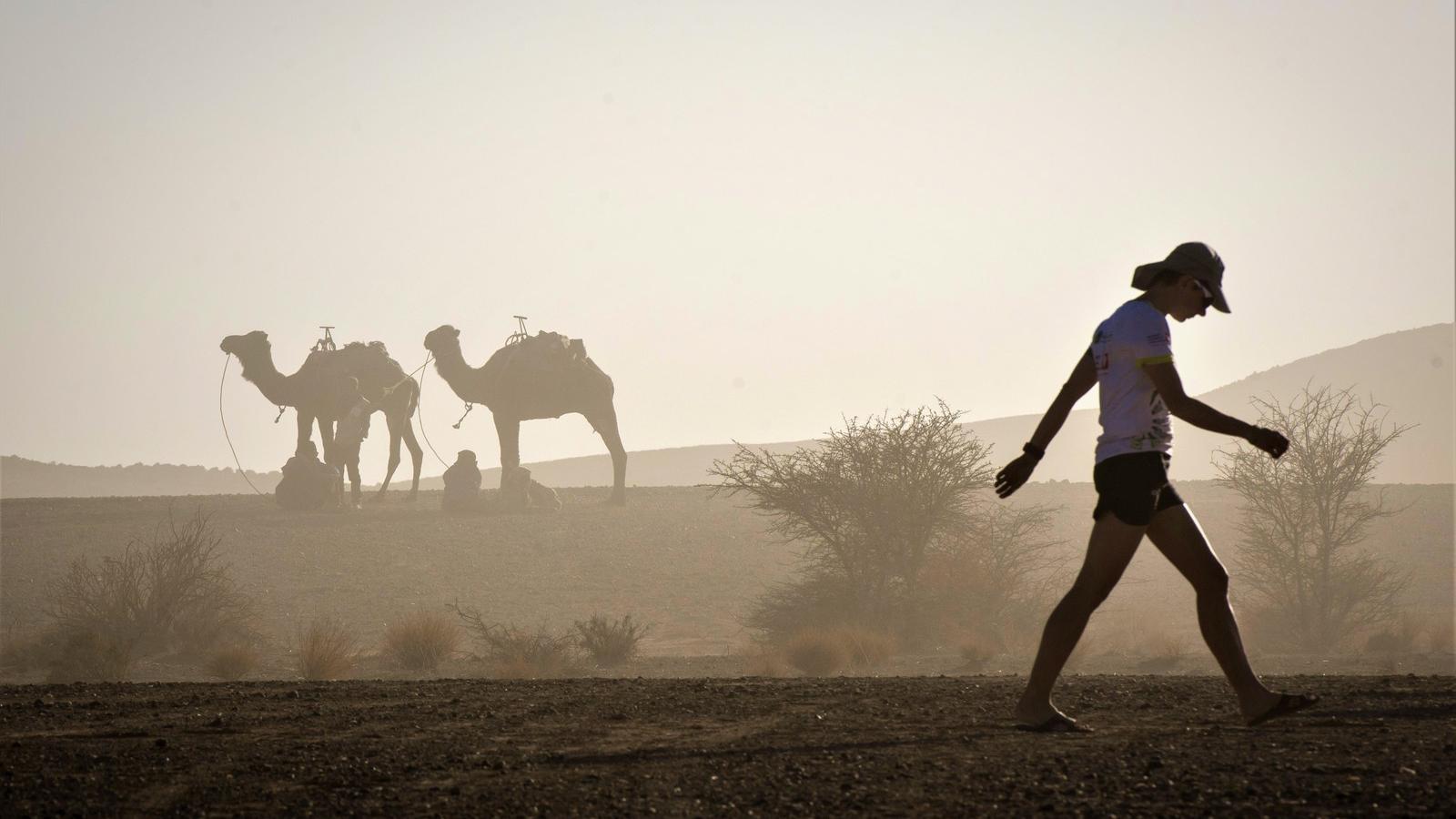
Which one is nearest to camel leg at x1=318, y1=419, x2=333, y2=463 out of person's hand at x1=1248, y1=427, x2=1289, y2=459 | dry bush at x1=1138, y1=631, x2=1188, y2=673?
dry bush at x1=1138, y1=631, x2=1188, y2=673

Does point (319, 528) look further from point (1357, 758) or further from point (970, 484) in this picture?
point (1357, 758)

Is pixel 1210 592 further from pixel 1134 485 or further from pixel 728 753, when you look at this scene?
pixel 728 753

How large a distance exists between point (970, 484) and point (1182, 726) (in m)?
20.8

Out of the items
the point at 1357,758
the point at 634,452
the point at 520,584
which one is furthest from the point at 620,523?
the point at 634,452

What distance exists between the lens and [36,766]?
6.45 m

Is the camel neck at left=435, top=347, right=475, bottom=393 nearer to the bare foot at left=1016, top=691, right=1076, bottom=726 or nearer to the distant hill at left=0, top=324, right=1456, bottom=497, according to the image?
the bare foot at left=1016, top=691, right=1076, bottom=726

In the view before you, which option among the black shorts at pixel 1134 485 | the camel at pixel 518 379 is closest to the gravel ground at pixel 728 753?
the black shorts at pixel 1134 485

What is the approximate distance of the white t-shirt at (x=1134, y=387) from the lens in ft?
21.6

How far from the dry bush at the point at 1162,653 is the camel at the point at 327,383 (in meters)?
23.8

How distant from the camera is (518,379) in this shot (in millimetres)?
43938

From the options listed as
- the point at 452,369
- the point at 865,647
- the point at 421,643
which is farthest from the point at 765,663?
the point at 452,369

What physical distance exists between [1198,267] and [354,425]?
124 feet

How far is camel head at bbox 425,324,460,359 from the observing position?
4472 cm

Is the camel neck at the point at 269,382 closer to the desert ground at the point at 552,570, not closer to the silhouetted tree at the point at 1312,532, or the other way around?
the desert ground at the point at 552,570
